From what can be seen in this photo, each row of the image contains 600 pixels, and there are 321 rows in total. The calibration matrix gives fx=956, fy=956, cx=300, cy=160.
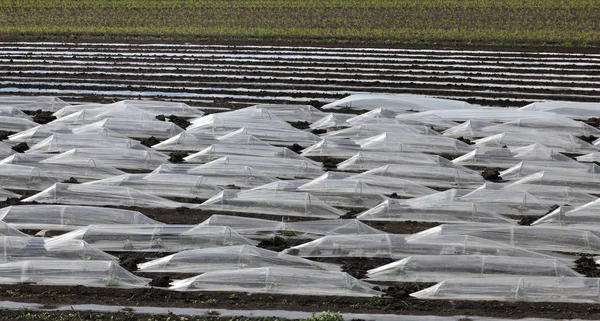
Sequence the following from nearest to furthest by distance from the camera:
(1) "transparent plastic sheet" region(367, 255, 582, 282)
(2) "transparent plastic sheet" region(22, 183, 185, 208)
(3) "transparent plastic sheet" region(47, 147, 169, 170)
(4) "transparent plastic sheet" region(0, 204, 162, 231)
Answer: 1. (1) "transparent plastic sheet" region(367, 255, 582, 282)
2. (4) "transparent plastic sheet" region(0, 204, 162, 231)
3. (2) "transparent plastic sheet" region(22, 183, 185, 208)
4. (3) "transparent plastic sheet" region(47, 147, 169, 170)

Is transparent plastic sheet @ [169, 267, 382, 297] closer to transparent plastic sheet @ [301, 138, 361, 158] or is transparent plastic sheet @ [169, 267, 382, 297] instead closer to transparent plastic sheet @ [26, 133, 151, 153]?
transparent plastic sheet @ [301, 138, 361, 158]

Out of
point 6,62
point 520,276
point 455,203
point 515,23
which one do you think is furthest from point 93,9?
point 520,276

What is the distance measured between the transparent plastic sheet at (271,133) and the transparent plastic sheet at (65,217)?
4.00 metres

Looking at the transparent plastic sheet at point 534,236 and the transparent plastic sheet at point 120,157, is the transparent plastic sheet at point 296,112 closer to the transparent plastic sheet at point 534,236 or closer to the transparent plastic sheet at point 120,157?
the transparent plastic sheet at point 120,157

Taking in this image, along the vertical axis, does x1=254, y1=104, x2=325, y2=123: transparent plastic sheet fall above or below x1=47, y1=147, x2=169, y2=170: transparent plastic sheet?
above

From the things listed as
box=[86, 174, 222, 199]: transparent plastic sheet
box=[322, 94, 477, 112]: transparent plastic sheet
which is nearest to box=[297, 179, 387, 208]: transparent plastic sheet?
box=[86, 174, 222, 199]: transparent plastic sheet

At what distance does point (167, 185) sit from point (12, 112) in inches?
204

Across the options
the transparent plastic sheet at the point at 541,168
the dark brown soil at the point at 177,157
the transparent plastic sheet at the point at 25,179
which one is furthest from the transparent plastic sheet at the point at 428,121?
the transparent plastic sheet at the point at 25,179

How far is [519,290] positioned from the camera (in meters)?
11.1

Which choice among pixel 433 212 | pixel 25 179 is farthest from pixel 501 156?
pixel 25 179

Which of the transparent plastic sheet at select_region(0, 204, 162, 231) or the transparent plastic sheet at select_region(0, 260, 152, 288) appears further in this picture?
the transparent plastic sheet at select_region(0, 204, 162, 231)

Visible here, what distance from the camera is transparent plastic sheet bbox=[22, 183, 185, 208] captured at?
14055 mm

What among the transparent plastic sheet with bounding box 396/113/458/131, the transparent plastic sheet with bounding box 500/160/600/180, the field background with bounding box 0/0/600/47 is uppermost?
the field background with bounding box 0/0/600/47

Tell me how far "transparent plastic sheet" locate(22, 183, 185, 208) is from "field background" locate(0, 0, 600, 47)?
1176cm
